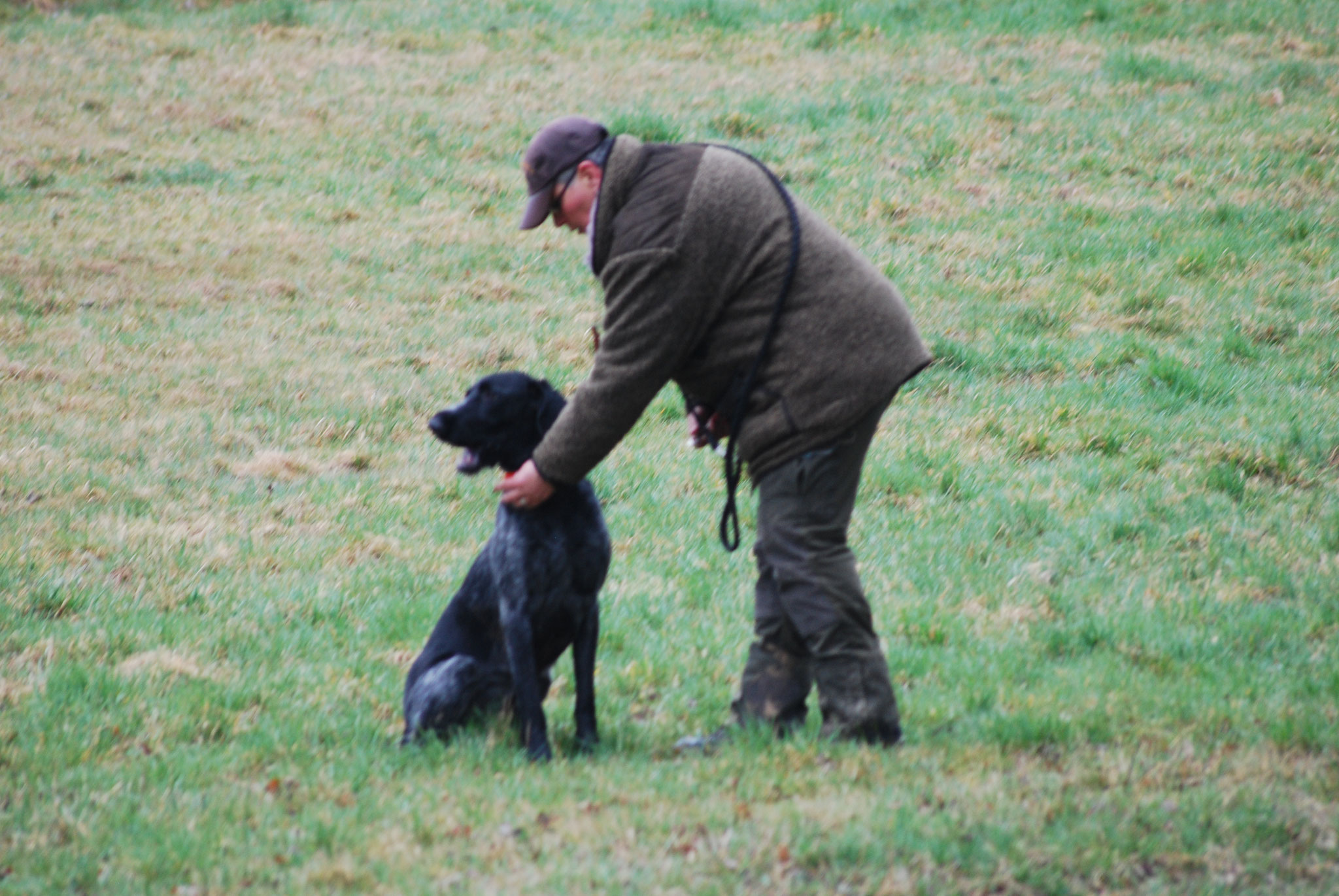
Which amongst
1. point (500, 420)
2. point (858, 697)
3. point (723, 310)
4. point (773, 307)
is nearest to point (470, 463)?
point (500, 420)

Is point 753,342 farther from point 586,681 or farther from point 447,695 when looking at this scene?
point 447,695

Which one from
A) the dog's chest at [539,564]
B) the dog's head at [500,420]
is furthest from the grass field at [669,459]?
the dog's head at [500,420]

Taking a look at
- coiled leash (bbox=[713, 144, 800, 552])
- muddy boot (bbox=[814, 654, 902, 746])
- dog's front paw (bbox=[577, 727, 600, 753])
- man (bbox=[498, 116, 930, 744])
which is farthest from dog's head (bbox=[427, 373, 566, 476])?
muddy boot (bbox=[814, 654, 902, 746])

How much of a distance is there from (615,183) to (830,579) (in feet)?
5.01

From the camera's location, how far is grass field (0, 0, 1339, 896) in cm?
416

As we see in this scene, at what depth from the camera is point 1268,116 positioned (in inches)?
548

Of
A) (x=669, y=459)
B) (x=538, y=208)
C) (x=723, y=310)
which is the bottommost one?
(x=669, y=459)

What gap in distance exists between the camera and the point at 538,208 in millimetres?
4531

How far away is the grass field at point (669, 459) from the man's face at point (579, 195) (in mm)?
1946

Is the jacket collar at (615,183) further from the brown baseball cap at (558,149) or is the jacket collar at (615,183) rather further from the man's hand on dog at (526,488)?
the man's hand on dog at (526,488)

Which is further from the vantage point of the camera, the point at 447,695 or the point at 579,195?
the point at 447,695

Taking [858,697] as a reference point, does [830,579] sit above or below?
above

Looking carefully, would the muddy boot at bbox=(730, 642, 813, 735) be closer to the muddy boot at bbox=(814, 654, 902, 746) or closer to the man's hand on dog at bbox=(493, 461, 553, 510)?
the muddy boot at bbox=(814, 654, 902, 746)

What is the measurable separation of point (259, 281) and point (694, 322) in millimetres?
8277
